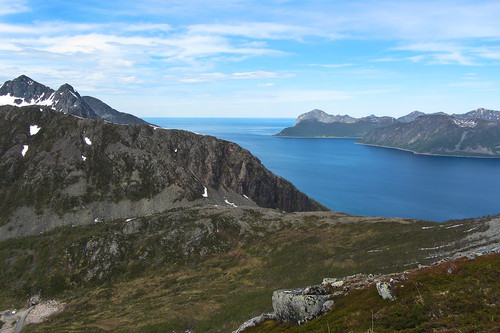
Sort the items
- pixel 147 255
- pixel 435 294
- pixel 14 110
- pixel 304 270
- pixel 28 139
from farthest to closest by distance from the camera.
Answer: pixel 14 110 < pixel 28 139 < pixel 147 255 < pixel 304 270 < pixel 435 294

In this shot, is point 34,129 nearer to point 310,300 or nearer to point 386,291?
point 310,300

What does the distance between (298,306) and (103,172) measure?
151 m

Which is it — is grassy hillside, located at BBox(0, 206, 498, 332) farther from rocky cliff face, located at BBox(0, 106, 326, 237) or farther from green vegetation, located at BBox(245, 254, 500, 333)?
green vegetation, located at BBox(245, 254, 500, 333)

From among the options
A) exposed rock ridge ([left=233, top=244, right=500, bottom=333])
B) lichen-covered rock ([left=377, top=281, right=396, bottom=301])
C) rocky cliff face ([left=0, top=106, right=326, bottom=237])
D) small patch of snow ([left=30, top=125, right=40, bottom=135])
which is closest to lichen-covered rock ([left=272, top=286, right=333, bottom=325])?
exposed rock ridge ([left=233, top=244, right=500, bottom=333])

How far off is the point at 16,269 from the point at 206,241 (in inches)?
2686

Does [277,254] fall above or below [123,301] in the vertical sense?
above

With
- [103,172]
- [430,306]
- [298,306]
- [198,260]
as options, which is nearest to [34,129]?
[103,172]

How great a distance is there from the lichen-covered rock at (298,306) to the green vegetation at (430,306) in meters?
1.22

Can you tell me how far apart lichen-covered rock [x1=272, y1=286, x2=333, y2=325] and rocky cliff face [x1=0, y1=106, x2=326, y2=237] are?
121 m

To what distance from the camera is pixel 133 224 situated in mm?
126750

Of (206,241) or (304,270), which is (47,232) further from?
(304,270)

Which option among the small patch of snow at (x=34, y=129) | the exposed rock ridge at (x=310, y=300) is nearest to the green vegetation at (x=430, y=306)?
the exposed rock ridge at (x=310, y=300)

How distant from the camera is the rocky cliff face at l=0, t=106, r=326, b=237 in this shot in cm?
14162

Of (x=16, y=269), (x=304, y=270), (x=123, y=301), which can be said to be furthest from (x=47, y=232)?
(x=304, y=270)
